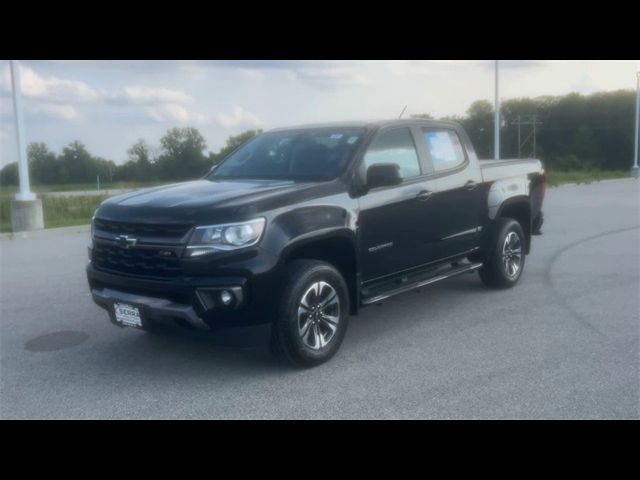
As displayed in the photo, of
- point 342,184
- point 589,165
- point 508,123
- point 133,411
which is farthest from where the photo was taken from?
point 589,165

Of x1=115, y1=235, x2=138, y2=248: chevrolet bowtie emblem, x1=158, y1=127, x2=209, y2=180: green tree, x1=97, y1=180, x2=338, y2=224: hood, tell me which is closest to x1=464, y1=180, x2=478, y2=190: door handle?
x1=97, y1=180, x2=338, y2=224: hood

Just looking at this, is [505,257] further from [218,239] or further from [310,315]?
[218,239]

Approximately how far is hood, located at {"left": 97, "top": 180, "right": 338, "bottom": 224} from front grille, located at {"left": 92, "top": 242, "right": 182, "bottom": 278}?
23cm

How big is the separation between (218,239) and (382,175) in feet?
5.27

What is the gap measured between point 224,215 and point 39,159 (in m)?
15.1

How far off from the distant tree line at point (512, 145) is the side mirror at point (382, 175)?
858 centimetres

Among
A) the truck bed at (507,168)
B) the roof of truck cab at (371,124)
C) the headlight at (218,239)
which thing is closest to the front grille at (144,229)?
the headlight at (218,239)

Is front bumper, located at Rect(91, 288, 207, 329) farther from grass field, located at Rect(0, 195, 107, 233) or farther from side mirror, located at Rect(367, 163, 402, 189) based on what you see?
grass field, located at Rect(0, 195, 107, 233)

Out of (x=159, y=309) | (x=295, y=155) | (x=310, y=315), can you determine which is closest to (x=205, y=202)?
(x=159, y=309)

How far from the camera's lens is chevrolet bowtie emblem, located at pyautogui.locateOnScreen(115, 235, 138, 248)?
5.06 m

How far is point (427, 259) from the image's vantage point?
6570 millimetres

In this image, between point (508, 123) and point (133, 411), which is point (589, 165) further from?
point (133, 411)

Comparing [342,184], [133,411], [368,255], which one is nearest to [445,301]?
[368,255]

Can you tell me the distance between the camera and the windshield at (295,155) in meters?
5.95
